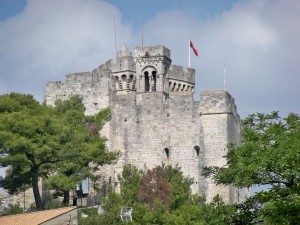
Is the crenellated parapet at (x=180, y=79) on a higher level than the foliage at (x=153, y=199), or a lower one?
higher

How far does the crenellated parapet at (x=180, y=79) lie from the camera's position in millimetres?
83344

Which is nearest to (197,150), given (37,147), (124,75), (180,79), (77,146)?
(77,146)

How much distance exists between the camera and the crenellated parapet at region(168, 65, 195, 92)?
3281 inches

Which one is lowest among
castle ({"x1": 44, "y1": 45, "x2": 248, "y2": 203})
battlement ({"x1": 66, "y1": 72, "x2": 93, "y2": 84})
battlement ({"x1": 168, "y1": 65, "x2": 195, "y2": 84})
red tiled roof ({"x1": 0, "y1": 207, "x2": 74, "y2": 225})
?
red tiled roof ({"x1": 0, "y1": 207, "x2": 74, "y2": 225})

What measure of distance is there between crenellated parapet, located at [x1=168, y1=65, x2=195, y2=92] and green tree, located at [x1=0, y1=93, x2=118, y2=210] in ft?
44.6

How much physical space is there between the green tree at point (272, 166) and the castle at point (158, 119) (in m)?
31.8

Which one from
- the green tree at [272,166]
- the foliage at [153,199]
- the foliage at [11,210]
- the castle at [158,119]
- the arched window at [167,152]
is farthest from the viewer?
the arched window at [167,152]

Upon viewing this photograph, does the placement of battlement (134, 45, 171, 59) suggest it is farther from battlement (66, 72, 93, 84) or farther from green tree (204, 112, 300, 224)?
green tree (204, 112, 300, 224)

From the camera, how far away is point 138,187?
2744 inches

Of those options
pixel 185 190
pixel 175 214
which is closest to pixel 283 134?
pixel 175 214

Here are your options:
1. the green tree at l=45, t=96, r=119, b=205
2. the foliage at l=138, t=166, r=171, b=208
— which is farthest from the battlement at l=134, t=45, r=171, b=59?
the foliage at l=138, t=166, r=171, b=208

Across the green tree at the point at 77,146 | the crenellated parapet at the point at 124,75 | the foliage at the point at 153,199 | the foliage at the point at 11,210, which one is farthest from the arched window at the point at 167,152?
the foliage at the point at 11,210

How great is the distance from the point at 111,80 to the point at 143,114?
3.45 m

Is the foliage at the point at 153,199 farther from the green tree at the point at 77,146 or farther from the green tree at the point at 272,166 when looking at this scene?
the green tree at the point at 272,166
